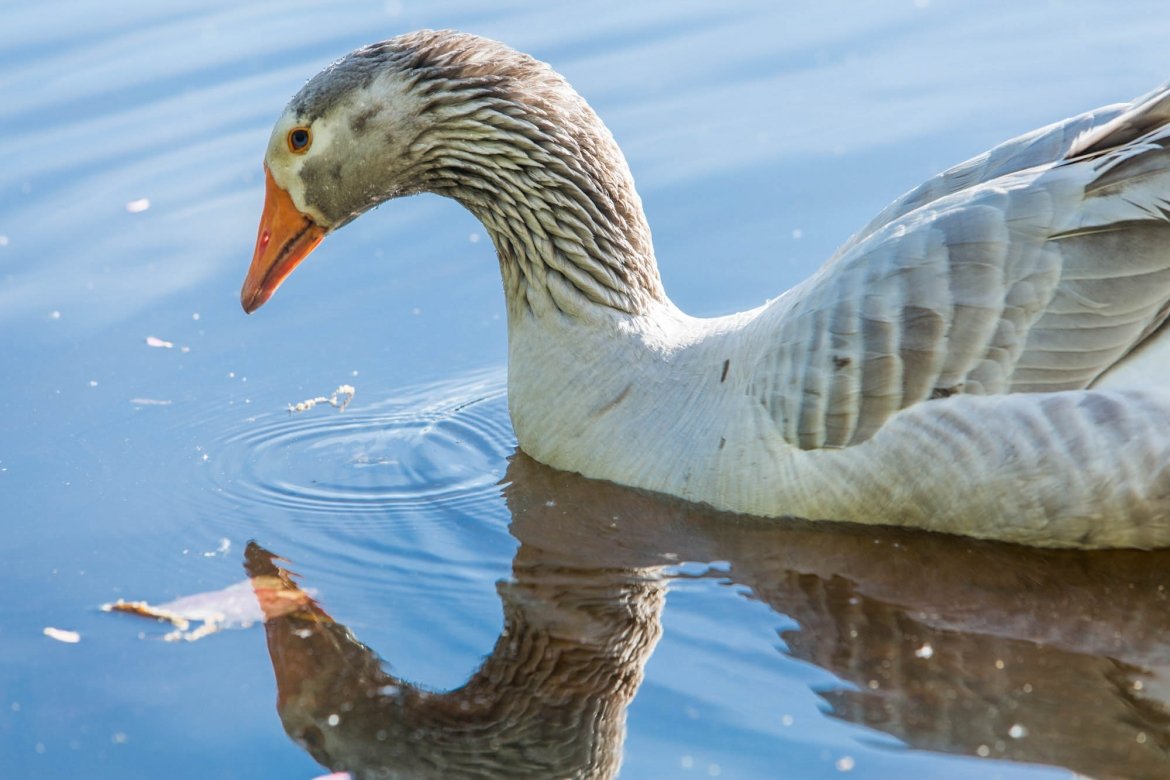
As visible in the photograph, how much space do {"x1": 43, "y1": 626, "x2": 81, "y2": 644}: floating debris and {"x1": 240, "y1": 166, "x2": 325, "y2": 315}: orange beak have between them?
1548 mm

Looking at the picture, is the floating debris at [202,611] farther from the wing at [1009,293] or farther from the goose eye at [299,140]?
the wing at [1009,293]

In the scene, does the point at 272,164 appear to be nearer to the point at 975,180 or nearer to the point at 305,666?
the point at 305,666

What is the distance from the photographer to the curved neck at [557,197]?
5.54 meters

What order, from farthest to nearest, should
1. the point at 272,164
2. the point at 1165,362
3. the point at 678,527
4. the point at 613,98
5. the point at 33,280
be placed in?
the point at 613,98 → the point at 33,280 → the point at 272,164 → the point at 678,527 → the point at 1165,362

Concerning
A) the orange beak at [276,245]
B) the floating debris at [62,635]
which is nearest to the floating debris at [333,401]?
the orange beak at [276,245]

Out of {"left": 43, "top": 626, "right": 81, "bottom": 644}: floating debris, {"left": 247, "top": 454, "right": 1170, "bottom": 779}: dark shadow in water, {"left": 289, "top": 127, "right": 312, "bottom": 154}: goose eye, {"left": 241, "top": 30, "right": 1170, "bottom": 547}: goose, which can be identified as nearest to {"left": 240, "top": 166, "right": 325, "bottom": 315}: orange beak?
{"left": 241, "top": 30, "right": 1170, "bottom": 547}: goose

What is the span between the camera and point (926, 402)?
4.54 metres

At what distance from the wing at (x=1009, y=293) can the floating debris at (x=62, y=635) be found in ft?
7.65

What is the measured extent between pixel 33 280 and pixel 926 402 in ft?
15.2

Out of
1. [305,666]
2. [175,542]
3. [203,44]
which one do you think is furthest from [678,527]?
[203,44]

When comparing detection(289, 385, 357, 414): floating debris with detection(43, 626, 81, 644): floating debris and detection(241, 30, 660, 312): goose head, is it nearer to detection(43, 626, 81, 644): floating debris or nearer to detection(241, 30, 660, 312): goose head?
detection(241, 30, 660, 312): goose head

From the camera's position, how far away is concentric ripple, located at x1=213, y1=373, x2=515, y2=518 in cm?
557

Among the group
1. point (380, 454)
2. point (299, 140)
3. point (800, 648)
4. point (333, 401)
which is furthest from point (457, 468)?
point (800, 648)

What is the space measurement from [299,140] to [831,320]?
6.92 feet
